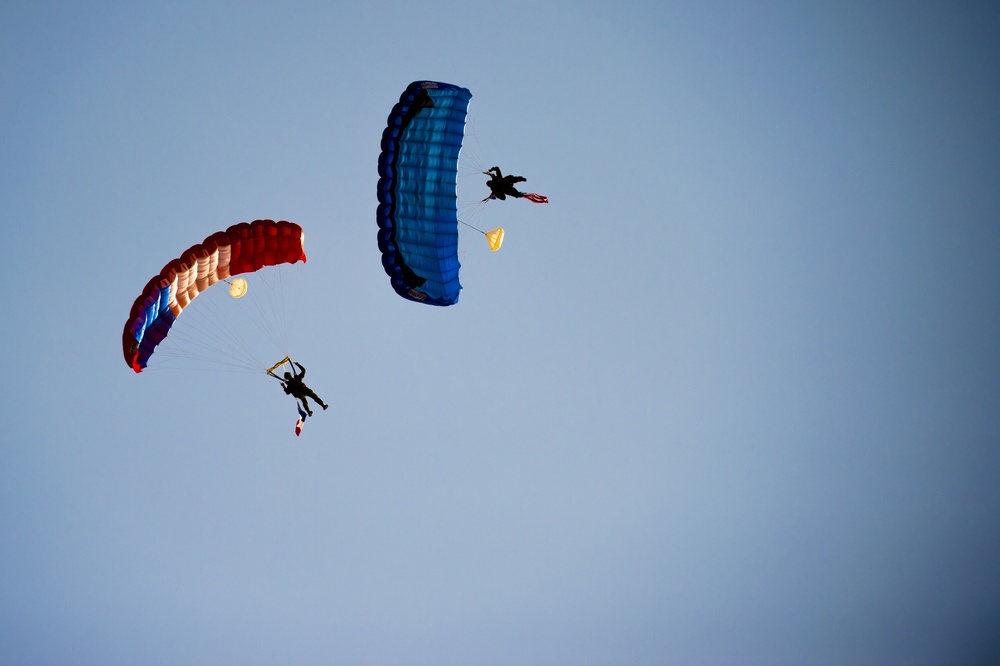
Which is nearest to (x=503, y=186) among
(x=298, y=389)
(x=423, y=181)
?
(x=423, y=181)

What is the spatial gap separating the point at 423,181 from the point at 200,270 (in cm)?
494

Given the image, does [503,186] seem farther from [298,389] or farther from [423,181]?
[298,389]

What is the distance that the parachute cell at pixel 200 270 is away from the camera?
56.8 ft

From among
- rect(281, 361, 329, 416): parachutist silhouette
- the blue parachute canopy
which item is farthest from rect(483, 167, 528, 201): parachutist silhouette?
rect(281, 361, 329, 416): parachutist silhouette

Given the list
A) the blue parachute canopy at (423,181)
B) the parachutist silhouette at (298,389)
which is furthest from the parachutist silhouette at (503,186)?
the parachutist silhouette at (298,389)

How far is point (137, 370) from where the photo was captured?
1750 centimetres

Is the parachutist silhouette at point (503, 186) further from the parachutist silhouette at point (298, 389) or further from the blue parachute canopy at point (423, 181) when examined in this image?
the parachutist silhouette at point (298, 389)

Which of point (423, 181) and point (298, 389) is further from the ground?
point (423, 181)

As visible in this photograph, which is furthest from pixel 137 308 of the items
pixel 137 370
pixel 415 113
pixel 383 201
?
pixel 415 113

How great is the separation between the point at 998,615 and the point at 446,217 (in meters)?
62.7

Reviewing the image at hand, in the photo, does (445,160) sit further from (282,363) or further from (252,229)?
(282,363)

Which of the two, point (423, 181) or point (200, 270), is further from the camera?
point (200, 270)

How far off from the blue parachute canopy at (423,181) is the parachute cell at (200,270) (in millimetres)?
2848

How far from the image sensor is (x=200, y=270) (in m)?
18.4
